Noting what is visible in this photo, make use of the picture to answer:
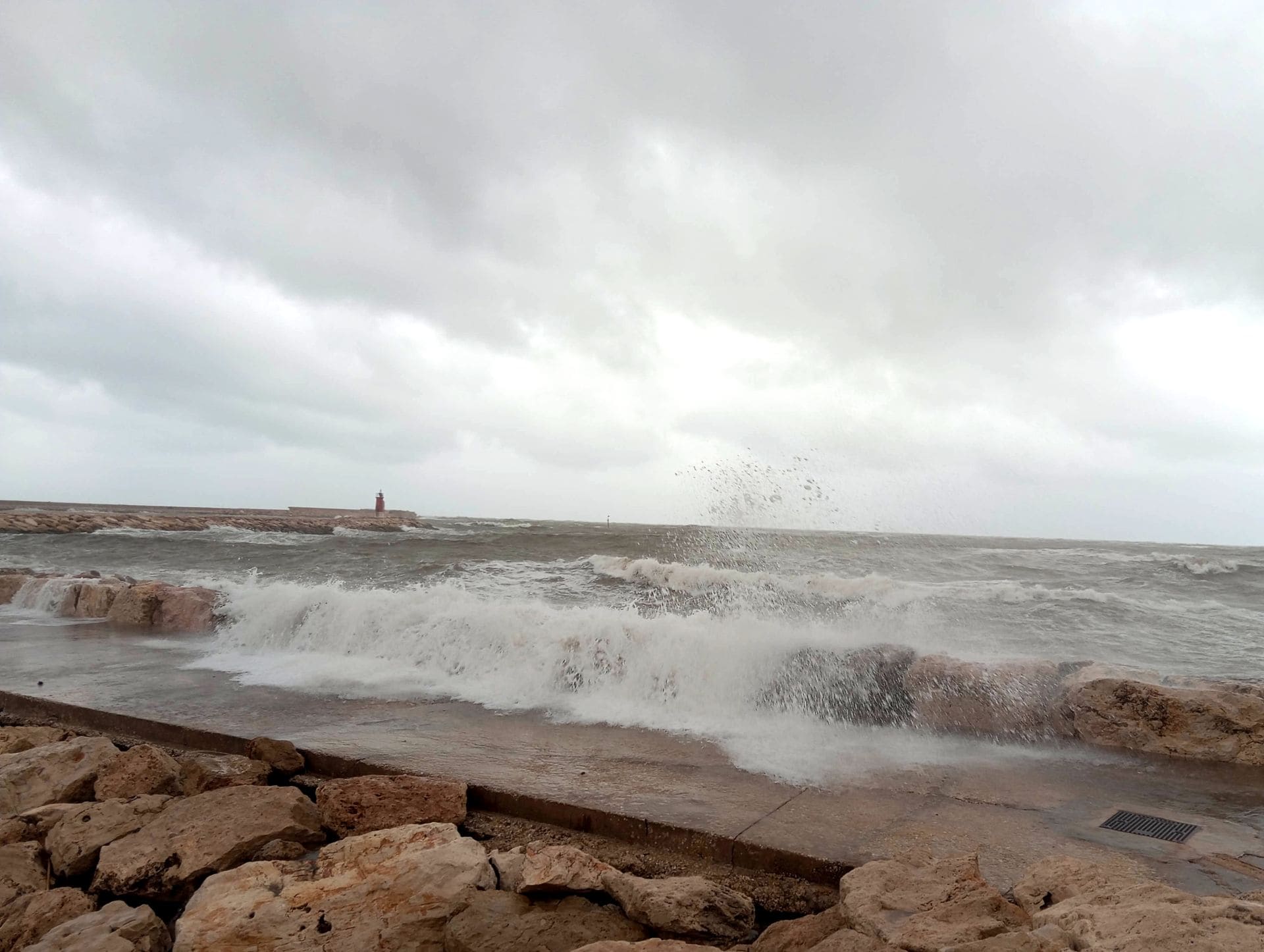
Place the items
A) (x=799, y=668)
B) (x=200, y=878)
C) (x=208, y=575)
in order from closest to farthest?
(x=200, y=878) < (x=799, y=668) < (x=208, y=575)

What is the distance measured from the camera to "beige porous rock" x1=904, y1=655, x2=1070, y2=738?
5066 millimetres

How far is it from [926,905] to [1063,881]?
574mm

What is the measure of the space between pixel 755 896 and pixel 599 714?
9.01 feet

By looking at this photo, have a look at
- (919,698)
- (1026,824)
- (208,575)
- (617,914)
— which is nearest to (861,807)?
(1026,824)

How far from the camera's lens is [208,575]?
15.2 m

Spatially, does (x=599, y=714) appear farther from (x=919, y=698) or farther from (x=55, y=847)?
(x=55, y=847)

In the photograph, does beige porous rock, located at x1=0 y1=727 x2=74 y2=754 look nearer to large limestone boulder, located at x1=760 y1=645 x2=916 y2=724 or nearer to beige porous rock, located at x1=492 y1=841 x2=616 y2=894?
beige porous rock, located at x1=492 y1=841 x2=616 y2=894

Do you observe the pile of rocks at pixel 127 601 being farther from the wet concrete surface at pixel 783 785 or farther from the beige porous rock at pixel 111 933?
the beige porous rock at pixel 111 933

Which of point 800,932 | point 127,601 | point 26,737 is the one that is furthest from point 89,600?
point 800,932

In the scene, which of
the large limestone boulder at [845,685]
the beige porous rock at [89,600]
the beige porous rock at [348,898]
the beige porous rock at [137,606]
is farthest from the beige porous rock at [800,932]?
the beige porous rock at [89,600]

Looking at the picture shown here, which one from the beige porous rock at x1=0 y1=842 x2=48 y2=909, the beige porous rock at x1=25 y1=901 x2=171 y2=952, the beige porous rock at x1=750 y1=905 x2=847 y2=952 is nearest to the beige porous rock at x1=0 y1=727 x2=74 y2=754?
the beige porous rock at x1=0 y1=842 x2=48 y2=909

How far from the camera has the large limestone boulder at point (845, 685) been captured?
5.41 meters

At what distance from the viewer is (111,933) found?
8.46ft

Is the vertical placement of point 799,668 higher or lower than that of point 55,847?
higher
